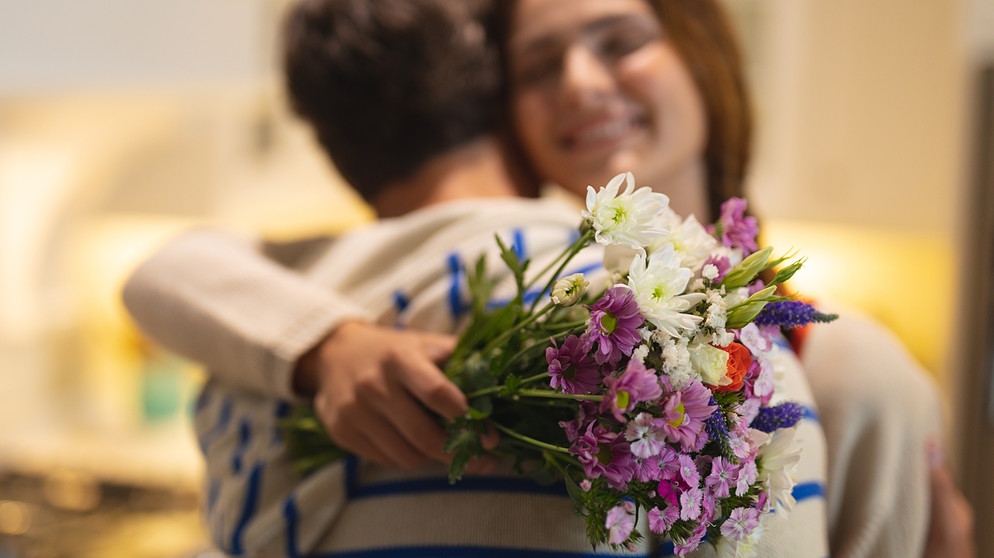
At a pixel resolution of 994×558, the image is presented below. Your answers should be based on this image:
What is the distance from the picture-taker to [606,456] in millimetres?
428

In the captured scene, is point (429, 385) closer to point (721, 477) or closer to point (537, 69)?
point (721, 477)

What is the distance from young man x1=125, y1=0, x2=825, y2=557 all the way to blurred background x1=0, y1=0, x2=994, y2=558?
3.08 ft

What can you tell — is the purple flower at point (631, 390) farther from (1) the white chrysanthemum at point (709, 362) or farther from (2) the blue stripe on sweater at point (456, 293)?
(2) the blue stripe on sweater at point (456, 293)

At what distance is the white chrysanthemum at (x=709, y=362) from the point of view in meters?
0.42

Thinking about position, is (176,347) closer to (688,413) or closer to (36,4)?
(688,413)

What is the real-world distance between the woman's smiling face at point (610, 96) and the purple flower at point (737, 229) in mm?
230

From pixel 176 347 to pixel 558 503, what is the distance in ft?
1.25

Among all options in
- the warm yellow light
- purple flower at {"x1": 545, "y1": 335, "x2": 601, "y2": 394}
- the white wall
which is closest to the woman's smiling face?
purple flower at {"x1": 545, "y1": 335, "x2": 601, "y2": 394}

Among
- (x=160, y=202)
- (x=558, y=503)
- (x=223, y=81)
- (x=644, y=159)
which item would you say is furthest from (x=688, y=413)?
(x=160, y=202)

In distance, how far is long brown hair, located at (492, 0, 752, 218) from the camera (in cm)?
79

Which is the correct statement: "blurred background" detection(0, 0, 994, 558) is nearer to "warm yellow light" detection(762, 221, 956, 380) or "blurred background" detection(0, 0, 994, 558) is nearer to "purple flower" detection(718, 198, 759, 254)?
"warm yellow light" detection(762, 221, 956, 380)

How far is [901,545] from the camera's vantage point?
66cm

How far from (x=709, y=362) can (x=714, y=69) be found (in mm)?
458

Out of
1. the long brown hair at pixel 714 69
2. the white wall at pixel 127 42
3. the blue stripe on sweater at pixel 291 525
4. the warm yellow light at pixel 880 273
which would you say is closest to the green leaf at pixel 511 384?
the blue stripe on sweater at pixel 291 525
